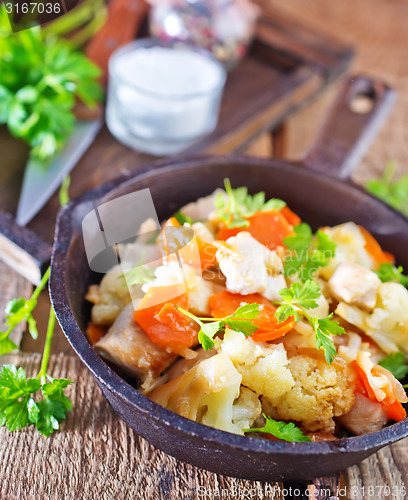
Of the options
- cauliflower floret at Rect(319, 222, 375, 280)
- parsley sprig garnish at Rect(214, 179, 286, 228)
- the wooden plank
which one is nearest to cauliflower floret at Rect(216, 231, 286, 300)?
parsley sprig garnish at Rect(214, 179, 286, 228)

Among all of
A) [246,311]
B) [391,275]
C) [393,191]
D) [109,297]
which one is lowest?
[393,191]

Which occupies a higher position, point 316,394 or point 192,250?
point 192,250

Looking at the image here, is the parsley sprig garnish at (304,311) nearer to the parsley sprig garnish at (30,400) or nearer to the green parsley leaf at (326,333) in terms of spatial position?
the green parsley leaf at (326,333)

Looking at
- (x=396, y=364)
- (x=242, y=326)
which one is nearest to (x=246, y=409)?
(x=242, y=326)

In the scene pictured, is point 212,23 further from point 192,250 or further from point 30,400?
point 30,400

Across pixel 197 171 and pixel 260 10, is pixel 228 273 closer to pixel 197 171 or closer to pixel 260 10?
pixel 197 171

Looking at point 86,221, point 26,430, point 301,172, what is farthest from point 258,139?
point 26,430

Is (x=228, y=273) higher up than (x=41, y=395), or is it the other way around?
(x=228, y=273)
